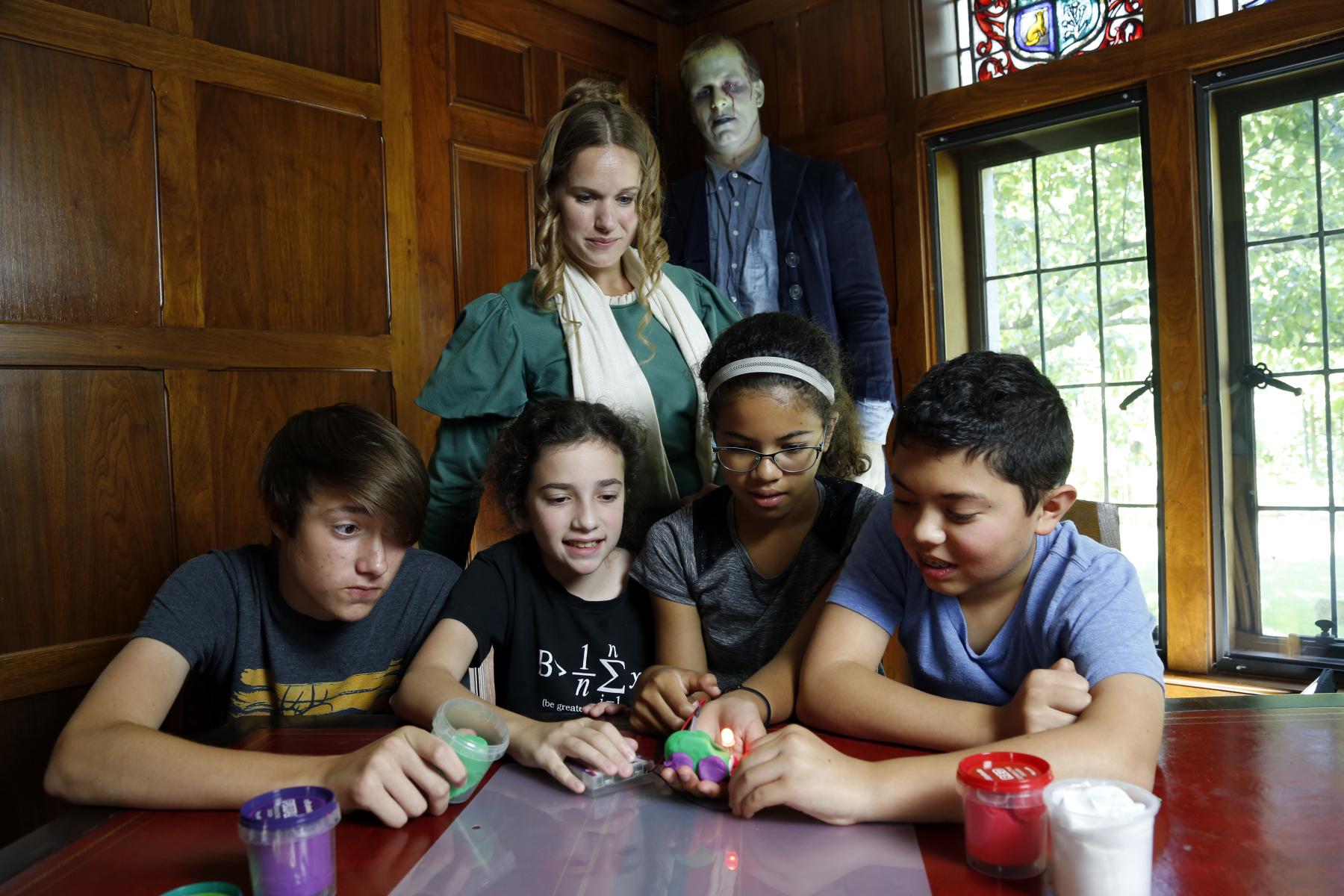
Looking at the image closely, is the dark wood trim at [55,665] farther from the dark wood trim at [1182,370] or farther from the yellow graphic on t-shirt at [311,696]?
the dark wood trim at [1182,370]

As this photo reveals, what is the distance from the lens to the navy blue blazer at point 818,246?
9.89 ft

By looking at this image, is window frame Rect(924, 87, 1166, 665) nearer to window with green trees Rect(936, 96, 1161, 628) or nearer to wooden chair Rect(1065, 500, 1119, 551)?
window with green trees Rect(936, 96, 1161, 628)

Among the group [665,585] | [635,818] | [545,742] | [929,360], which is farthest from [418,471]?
[929,360]

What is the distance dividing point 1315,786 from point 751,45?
3713 millimetres

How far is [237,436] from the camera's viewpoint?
2822 millimetres

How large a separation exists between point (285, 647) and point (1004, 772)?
1100 mm

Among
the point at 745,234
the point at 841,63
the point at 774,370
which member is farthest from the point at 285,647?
the point at 841,63

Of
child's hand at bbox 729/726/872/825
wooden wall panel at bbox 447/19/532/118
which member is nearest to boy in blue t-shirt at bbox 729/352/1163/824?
child's hand at bbox 729/726/872/825

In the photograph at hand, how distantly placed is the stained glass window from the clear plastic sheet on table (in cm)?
311

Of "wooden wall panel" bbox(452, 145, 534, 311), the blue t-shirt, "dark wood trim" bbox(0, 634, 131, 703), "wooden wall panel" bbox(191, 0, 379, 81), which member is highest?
"wooden wall panel" bbox(191, 0, 379, 81)

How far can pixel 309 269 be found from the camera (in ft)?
9.81

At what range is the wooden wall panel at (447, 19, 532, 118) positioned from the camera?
3449mm

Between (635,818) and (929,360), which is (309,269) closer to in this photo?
(929,360)

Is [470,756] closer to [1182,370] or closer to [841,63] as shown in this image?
[1182,370]
